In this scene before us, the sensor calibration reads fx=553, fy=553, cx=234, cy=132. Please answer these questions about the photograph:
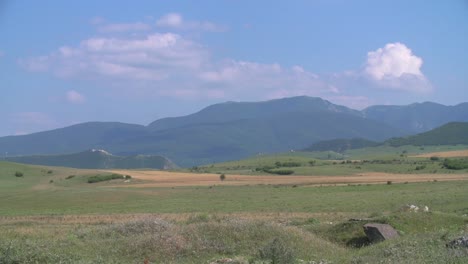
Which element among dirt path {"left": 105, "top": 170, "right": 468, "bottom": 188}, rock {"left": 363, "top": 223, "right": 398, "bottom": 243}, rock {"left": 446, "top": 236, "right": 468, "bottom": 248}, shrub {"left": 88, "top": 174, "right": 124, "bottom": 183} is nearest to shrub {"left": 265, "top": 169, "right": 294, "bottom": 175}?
dirt path {"left": 105, "top": 170, "right": 468, "bottom": 188}

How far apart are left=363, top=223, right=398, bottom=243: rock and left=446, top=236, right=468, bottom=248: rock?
423cm

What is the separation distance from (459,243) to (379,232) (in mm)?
5293

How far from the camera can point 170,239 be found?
869 inches

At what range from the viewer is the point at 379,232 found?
23.5m

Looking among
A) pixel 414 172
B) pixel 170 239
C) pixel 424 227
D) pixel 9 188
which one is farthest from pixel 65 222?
pixel 414 172

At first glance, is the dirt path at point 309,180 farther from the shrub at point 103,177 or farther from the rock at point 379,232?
the rock at point 379,232

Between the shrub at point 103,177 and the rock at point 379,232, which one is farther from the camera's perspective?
the shrub at point 103,177

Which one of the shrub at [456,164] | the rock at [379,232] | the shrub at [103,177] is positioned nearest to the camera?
the rock at [379,232]

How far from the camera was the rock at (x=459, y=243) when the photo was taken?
18.2m

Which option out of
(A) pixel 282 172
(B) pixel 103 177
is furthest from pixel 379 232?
(A) pixel 282 172

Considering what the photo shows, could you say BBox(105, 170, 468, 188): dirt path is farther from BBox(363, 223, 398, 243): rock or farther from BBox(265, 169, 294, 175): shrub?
BBox(363, 223, 398, 243): rock

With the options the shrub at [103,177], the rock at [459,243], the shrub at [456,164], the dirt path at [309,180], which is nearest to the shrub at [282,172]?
the dirt path at [309,180]

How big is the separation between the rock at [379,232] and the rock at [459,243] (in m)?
4.23

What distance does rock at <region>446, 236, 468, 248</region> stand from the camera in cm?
1823
